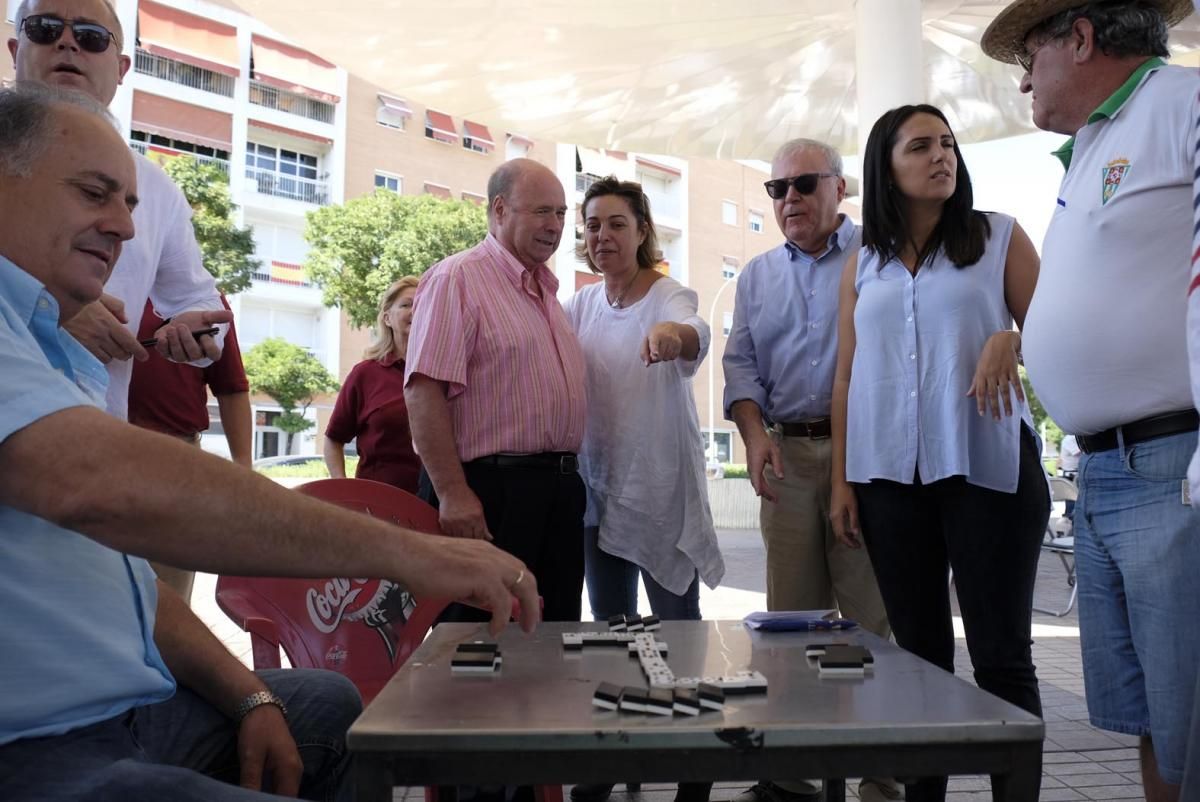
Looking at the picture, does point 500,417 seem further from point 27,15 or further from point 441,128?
point 441,128

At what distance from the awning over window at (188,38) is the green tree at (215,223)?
938cm

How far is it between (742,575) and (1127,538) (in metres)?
8.44

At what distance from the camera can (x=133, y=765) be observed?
128 centimetres

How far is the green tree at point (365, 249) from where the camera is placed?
26.5 metres

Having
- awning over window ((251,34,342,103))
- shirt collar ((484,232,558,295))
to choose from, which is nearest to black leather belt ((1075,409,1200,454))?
shirt collar ((484,232,558,295))

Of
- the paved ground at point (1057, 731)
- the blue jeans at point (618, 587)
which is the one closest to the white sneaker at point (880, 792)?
the paved ground at point (1057, 731)

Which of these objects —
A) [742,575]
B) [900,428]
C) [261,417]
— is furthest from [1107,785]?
[261,417]

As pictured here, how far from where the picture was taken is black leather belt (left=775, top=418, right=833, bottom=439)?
11.1ft

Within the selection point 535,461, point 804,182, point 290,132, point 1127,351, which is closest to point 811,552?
point 535,461

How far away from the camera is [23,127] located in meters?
1.45

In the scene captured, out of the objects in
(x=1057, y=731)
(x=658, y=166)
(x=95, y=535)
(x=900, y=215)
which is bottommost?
(x=1057, y=731)

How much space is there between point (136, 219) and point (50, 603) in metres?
1.50

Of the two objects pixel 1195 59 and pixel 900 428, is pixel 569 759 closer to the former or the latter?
pixel 900 428

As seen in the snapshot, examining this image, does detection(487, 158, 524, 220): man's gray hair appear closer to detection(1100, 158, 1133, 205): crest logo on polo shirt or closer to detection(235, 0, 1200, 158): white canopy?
detection(1100, 158, 1133, 205): crest logo on polo shirt
